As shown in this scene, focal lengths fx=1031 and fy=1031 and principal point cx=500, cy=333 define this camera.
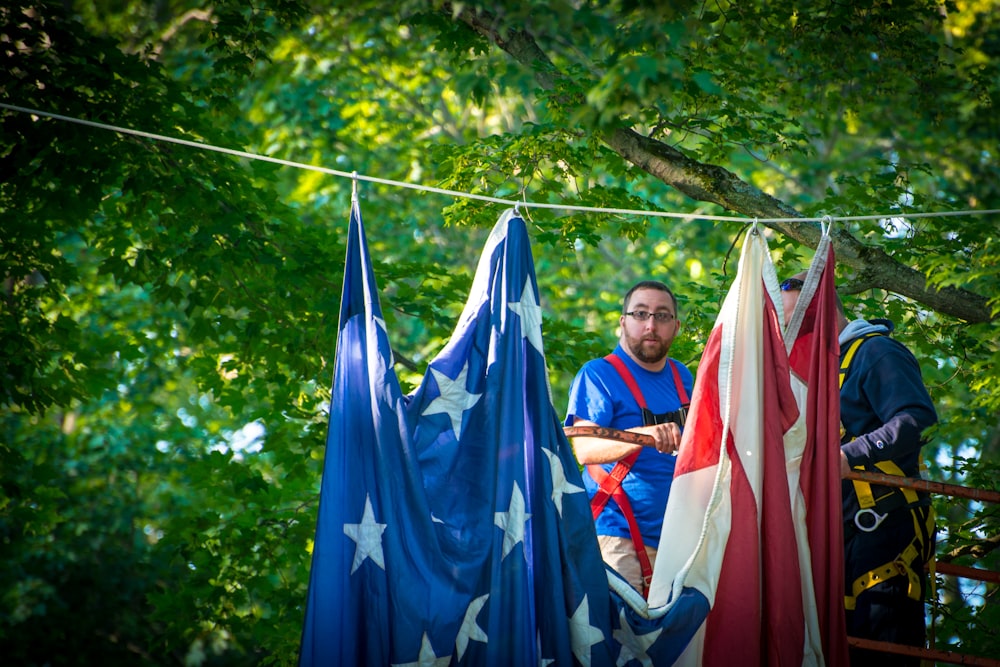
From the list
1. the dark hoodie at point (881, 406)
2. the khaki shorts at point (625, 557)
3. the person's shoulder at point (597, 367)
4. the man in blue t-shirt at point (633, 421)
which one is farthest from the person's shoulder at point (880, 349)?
the khaki shorts at point (625, 557)

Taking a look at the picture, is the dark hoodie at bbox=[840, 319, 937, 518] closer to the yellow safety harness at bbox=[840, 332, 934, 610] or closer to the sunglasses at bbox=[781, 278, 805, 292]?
the yellow safety harness at bbox=[840, 332, 934, 610]

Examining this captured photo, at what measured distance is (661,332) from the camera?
3350mm

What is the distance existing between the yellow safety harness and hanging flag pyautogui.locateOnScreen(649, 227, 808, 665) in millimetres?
429

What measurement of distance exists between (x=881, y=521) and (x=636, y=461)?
0.73 m

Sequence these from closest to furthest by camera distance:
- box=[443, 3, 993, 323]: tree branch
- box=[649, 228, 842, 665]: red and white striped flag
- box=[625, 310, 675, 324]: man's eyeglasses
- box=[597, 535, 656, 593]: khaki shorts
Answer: box=[649, 228, 842, 665]: red and white striped flag, box=[597, 535, 656, 593]: khaki shorts, box=[625, 310, 675, 324]: man's eyeglasses, box=[443, 3, 993, 323]: tree branch

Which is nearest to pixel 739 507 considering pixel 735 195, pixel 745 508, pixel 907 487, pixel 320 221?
pixel 745 508

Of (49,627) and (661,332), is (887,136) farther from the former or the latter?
(49,627)

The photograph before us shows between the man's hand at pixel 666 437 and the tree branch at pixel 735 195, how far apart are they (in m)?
1.53

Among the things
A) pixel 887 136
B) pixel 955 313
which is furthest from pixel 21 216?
pixel 887 136

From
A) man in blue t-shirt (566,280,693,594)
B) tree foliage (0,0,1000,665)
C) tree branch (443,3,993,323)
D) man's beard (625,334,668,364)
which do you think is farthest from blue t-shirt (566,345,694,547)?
tree branch (443,3,993,323)

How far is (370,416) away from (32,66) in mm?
2384

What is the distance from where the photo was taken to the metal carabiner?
297cm

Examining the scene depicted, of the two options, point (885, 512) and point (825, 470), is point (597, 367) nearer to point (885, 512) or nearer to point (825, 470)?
point (825, 470)

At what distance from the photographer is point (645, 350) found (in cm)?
335
